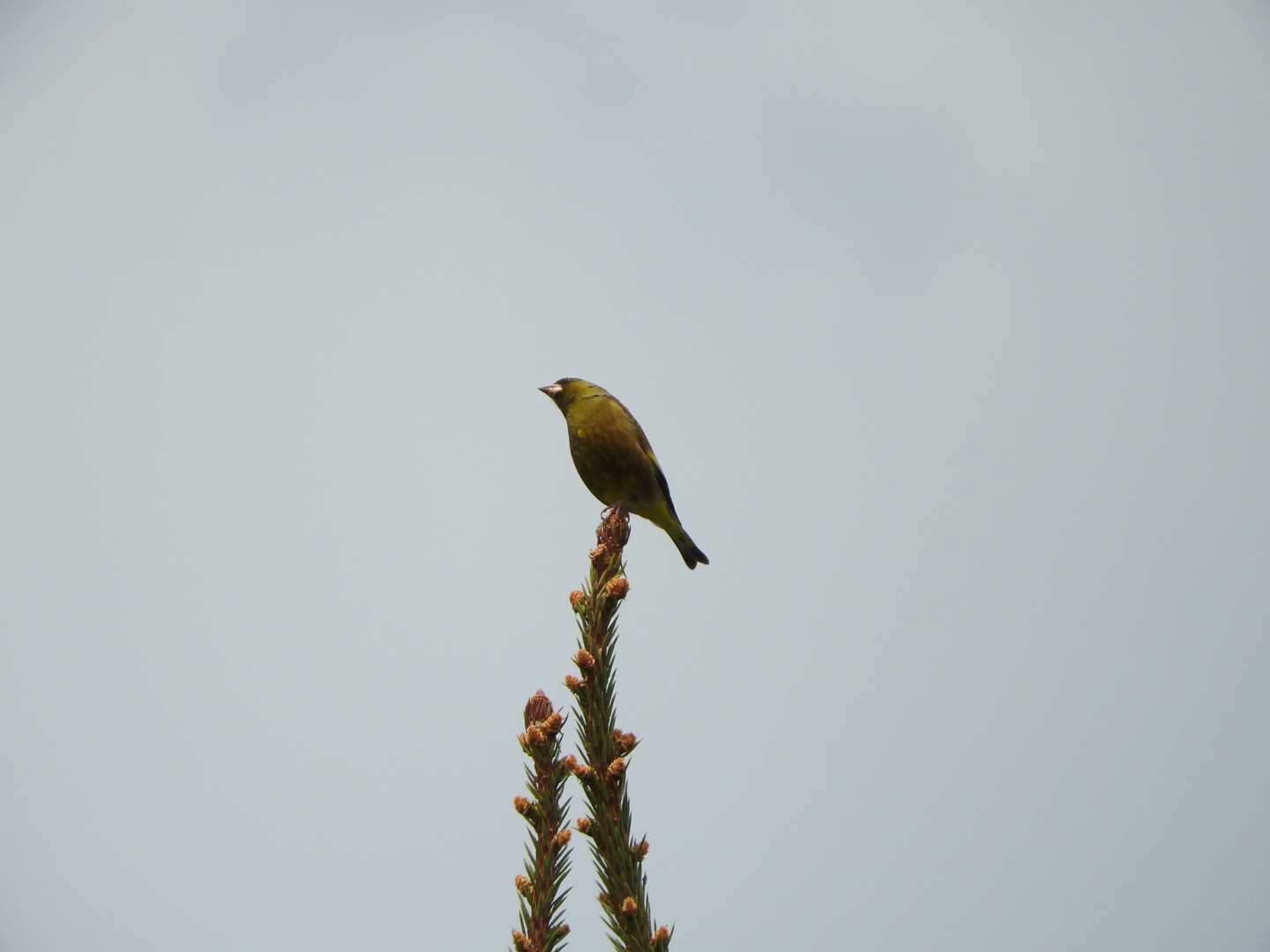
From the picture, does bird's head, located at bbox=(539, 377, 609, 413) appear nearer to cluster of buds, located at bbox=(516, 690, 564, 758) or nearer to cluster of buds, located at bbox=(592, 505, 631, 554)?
cluster of buds, located at bbox=(592, 505, 631, 554)

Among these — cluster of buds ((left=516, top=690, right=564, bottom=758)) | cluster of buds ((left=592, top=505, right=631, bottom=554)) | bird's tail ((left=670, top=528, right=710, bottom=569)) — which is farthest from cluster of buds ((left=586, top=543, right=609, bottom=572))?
bird's tail ((left=670, top=528, right=710, bottom=569))

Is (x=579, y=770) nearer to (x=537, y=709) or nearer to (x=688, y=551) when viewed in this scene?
(x=537, y=709)

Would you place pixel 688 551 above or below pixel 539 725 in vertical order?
above

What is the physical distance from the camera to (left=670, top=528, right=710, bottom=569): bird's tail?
7.98m

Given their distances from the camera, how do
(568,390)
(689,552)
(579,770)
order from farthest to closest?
1. (689,552)
2. (568,390)
3. (579,770)

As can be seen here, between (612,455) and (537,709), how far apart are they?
11.7 ft

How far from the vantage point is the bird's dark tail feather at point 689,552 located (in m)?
8.01

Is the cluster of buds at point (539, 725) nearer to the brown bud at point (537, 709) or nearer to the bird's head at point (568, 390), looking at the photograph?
the brown bud at point (537, 709)

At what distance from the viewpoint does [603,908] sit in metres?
2.91

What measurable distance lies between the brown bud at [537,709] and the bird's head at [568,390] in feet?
13.8

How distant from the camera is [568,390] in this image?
745cm

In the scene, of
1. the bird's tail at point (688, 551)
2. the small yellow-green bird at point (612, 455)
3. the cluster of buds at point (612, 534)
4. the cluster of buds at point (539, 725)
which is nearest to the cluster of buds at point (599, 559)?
the cluster of buds at point (612, 534)

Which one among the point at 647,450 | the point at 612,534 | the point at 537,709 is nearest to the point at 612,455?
the point at 647,450

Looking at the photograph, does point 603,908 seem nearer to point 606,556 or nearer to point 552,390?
point 606,556
